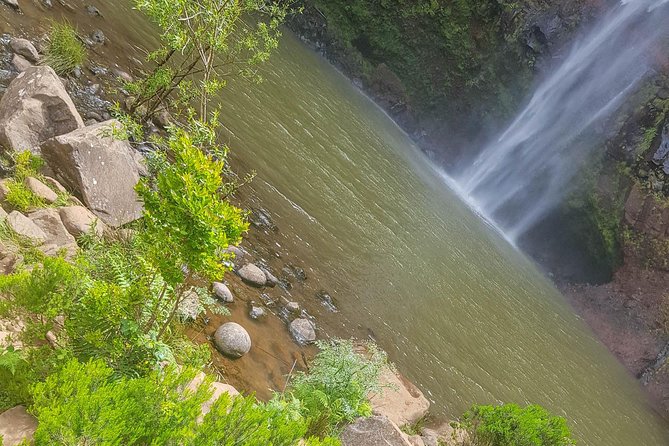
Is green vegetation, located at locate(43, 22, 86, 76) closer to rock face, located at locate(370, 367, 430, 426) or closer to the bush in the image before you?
rock face, located at locate(370, 367, 430, 426)

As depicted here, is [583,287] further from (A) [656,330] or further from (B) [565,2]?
(B) [565,2]

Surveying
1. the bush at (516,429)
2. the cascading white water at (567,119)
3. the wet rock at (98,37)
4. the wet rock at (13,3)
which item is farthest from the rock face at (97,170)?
the cascading white water at (567,119)

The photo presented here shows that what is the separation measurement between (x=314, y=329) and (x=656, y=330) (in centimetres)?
2250

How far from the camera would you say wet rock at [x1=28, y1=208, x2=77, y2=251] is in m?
6.38

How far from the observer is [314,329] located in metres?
9.30

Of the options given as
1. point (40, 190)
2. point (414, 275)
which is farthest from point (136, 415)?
point (414, 275)

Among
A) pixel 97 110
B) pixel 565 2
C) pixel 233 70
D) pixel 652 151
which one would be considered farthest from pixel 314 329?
pixel 565 2

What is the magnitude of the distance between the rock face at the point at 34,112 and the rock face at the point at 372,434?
23.0 ft

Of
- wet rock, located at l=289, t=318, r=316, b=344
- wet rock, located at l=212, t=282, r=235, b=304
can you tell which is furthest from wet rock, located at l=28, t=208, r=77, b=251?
wet rock, located at l=289, t=318, r=316, b=344

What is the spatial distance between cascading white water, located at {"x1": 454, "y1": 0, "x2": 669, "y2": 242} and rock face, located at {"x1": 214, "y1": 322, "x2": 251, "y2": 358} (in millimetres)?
23491

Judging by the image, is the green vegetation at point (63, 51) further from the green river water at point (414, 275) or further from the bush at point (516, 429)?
the bush at point (516, 429)

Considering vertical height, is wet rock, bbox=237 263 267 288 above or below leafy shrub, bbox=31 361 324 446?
below

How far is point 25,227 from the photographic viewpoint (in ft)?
20.3

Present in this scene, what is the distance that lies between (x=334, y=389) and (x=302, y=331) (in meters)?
2.25
